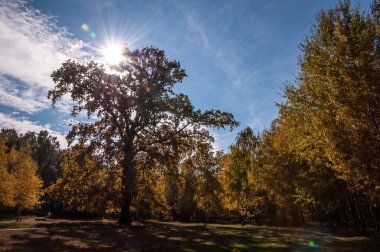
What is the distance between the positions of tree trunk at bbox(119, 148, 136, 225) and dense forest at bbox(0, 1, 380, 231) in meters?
0.09

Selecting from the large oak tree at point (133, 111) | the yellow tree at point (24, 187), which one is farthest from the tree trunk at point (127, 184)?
the yellow tree at point (24, 187)

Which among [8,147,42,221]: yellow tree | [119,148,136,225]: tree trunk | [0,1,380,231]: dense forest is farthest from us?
[8,147,42,221]: yellow tree

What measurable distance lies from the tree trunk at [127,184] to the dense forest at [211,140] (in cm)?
9

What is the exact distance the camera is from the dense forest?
12.8m

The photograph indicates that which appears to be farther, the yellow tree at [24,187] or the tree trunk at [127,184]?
the yellow tree at [24,187]

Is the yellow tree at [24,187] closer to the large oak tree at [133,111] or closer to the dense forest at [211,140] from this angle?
the dense forest at [211,140]

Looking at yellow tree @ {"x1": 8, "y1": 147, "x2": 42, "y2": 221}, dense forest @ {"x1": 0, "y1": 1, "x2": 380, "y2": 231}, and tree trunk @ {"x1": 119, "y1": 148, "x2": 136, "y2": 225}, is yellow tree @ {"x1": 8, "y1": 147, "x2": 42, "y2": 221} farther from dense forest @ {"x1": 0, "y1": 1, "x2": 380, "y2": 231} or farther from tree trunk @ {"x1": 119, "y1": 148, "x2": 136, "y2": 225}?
tree trunk @ {"x1": 119, "y1": 148, "x2": 136, "y2": 225}

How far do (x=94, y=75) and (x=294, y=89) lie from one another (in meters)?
17.7

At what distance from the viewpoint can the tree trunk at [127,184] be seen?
78.3ft

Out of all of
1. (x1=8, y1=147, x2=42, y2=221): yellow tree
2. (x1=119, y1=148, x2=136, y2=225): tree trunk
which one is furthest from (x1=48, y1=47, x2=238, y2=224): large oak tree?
(x1=8, y1=147, x2=42, y2=221): yellow tree

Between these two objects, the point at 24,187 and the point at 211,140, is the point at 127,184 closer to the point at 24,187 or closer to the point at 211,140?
the point at 211,140

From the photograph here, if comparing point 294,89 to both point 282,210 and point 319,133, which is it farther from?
point 282,210

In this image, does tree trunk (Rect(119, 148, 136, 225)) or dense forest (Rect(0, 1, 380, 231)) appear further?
tree trunk (Rect(119, 148, 136, 225))

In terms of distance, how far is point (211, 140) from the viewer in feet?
89.2
